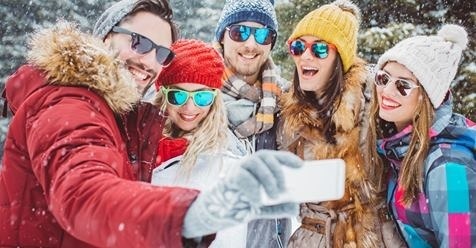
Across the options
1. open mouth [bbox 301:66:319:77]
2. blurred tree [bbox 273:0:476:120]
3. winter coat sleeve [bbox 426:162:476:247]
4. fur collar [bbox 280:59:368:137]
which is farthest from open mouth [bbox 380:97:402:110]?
blurred tree [bbox 273:0:476:120]

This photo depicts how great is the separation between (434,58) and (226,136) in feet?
4.52

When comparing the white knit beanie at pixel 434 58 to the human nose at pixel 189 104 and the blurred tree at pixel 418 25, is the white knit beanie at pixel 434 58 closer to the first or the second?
the human nose at pixel 189 104

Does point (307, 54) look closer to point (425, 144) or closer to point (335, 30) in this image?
point (335, 30)

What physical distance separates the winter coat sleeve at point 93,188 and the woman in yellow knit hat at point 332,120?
7.79 ft

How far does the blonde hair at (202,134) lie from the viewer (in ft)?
11.7

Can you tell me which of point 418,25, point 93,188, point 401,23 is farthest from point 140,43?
point 418,25

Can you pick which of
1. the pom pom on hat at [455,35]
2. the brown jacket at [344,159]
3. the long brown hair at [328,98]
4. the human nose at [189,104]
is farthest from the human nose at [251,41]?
the pom pom on hat at [455,35]

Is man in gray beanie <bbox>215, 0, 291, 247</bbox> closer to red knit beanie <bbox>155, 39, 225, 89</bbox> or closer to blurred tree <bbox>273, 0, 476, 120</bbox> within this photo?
red knit beanie <bbox>155, 39, 225, 89</bbox>

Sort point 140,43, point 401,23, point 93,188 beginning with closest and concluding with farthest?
point 93,188 → point 140,43 → point 401,23

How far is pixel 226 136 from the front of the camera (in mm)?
3732

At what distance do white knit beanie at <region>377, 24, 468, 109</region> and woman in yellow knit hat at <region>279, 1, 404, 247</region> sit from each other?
46 cm

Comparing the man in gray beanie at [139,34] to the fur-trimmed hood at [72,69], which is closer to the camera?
the fur-trimmed hood at [72,69]

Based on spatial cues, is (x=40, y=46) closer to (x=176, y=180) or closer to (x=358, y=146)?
(x=176, y=180)

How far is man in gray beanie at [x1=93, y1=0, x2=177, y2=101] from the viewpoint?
2.67m
